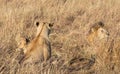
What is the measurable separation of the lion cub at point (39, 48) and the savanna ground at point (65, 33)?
10 cm

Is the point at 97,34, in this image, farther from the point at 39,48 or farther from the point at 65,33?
the point at 39,48

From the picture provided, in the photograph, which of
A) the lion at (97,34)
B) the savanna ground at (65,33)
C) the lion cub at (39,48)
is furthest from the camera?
the lion at (97,34)

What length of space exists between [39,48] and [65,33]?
2.49m

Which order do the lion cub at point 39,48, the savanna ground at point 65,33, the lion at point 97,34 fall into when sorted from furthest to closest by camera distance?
the lion at point 97,34 → the savanna ground at point 65,33 → the lion cub at point 39,48

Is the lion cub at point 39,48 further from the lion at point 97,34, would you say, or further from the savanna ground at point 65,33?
the lion at point 97,34

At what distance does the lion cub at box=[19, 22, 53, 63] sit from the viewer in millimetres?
5699

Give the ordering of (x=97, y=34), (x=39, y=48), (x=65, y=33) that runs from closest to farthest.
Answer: (x=39, y=48) < (x=97, y=34) < (x=65, y=33)

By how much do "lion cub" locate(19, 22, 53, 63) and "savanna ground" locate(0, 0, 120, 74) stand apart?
0.10 m

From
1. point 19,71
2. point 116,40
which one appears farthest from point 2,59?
point 116,40

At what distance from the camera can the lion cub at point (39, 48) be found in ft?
18.7

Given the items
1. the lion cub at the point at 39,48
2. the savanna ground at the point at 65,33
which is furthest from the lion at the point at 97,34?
the lion cub at the point at 39,48

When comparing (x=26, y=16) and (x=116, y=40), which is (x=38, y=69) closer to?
(x=116, y=40)

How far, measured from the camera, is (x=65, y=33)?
833 centimetres

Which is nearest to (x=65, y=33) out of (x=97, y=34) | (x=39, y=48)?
(x=97, y=34)
